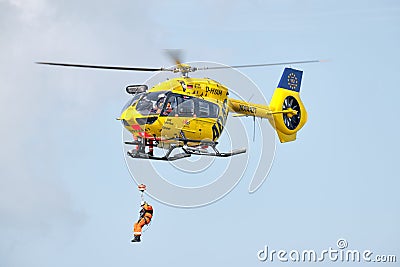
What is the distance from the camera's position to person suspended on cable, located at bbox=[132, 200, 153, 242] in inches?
1166

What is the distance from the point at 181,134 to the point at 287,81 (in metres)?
8.22

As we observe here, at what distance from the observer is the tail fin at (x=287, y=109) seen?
33875 millimetres

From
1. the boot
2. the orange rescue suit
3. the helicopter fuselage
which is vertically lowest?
the boot

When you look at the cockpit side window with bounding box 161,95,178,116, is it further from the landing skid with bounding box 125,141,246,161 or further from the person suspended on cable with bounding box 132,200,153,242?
the person suspended on cable with bounding box 132,200,153,242

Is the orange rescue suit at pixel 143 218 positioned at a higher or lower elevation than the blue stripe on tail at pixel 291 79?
lower

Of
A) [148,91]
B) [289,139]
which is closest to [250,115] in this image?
[289,139]

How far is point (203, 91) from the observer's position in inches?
1161

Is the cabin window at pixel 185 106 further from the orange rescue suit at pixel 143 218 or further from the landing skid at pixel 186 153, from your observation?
the orange rescue suit at pixel 143 218

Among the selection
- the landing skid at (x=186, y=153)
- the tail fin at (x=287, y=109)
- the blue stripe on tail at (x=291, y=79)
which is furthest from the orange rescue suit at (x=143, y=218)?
the blue stripe on tail at (x=291, y=79)

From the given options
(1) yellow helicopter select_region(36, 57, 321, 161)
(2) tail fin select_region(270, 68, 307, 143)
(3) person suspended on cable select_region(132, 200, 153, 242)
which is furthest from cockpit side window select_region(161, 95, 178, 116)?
(2) tail fin select_region(270, 68, 307, 143)

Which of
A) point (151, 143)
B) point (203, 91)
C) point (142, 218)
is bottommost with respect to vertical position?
point (142, 218)

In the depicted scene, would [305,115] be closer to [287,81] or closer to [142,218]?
[287,81]

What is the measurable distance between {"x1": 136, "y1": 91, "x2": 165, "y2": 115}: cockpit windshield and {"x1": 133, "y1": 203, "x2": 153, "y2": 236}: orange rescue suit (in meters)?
3.55

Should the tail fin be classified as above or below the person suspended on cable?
above
